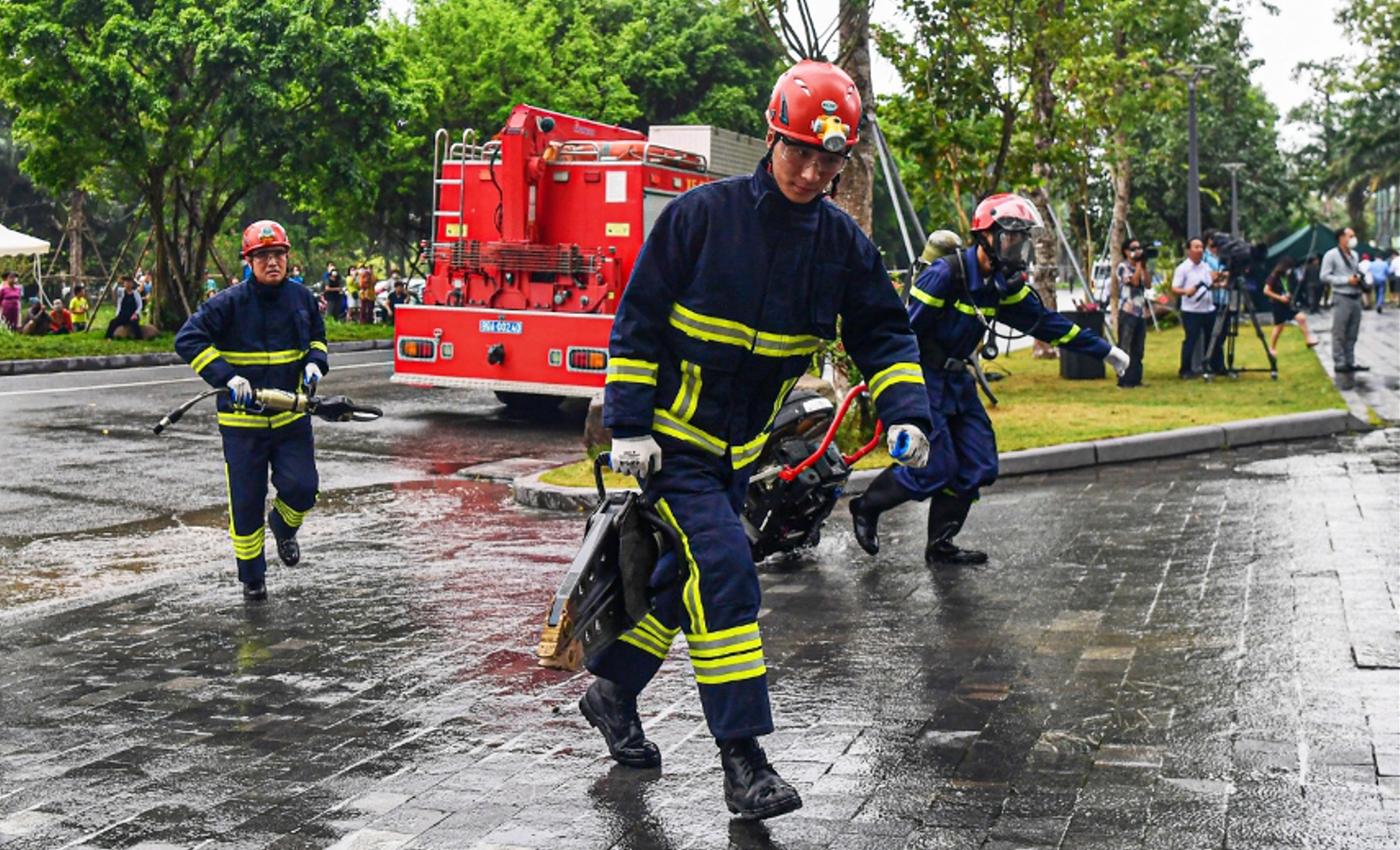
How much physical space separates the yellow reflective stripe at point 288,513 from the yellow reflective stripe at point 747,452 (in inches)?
156

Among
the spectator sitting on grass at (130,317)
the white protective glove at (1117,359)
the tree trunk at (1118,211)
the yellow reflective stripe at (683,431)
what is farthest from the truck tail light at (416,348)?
the spectator sitting on grass at (130,317)

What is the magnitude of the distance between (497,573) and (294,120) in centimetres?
2375

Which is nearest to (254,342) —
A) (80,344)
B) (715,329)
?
(715,329)

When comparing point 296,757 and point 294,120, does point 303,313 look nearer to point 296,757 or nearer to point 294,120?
point 296,757

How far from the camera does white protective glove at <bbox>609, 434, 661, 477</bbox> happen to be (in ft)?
14.9

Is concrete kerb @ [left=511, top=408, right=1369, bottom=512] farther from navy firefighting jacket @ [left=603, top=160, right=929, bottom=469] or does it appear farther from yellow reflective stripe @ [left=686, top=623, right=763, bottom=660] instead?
yellow reflective stripe @ [left=686, top=623, right=763, bottom=660]

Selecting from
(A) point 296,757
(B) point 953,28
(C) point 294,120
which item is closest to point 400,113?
(C) point 294,120

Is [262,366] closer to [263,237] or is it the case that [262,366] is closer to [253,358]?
[253,358]

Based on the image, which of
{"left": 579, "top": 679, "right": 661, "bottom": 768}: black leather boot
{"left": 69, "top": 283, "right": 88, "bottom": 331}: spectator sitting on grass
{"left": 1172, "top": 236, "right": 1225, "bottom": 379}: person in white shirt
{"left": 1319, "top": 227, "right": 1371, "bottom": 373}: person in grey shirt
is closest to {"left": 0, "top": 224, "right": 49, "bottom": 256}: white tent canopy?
{"left": 69, "top": 283, "right": 88, "bottom": 331}: spectator sitting on grass

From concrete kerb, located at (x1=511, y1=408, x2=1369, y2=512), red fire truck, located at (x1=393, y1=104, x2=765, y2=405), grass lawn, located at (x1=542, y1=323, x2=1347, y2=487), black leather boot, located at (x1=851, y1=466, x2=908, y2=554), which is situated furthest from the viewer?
red fire truck, located at (x1=393, y1=104, x2=765, y2=405)

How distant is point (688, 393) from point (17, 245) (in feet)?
79.7

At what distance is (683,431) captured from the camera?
468 centimetres

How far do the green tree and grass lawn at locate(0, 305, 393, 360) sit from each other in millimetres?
2201

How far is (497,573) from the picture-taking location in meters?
8.28
